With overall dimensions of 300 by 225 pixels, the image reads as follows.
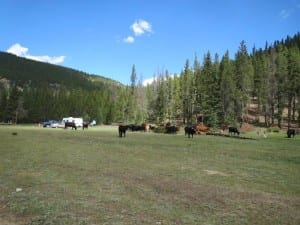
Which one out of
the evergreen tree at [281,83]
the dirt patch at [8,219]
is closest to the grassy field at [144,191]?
the dirt patch at [8,219]

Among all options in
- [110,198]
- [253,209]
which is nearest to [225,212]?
[253,209]

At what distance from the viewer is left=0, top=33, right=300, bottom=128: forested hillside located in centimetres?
10519

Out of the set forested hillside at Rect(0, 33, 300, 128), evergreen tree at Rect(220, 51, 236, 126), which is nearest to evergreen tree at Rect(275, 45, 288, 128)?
forested hillside at Rect(0, 33, 300, 128)

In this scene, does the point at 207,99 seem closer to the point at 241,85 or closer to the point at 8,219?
the point at 241,85

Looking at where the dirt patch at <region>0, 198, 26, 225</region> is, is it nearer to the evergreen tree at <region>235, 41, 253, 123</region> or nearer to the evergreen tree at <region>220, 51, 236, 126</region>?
the evergreen tree at <region>220, 51, 236, 126</region>

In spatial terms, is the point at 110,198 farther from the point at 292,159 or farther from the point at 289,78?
the point at 289,78

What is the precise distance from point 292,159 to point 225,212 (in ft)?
65.2

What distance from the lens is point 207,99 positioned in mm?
101125

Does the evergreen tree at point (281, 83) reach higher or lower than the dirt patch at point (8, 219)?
higher

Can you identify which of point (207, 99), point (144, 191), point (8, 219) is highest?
point (207, 99)

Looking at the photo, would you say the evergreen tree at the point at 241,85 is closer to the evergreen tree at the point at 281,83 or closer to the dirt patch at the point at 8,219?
the evergreen tree at the point at 281,83

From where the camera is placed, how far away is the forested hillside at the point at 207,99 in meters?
105

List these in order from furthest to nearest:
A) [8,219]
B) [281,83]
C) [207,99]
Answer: [281,83] < [207,99] < [8,219]

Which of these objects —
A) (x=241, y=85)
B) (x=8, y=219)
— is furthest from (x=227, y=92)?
(x=8, y=219)
